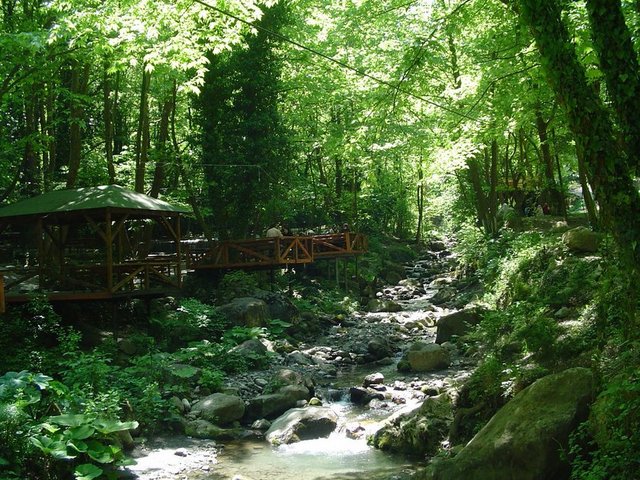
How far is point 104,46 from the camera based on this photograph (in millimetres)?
10516

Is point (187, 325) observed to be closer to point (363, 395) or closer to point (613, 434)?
point (363, 395)

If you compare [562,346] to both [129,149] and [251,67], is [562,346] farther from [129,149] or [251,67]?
[129,149]

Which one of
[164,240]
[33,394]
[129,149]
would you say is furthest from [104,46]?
[164,240]

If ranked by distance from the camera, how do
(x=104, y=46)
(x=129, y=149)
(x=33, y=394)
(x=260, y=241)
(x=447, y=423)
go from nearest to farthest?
(x=33, y=394) < (x=447, y=423) < (x=104, y=46) < (x=260, y=241) < (x=129, y=149)

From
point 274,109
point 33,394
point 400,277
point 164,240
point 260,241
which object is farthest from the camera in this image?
point 400,277

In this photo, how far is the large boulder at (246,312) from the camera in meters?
15.8

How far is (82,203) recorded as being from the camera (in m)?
13.0

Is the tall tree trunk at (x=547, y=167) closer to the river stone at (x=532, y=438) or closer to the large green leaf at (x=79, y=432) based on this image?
the river stone at (x=532, y=438)

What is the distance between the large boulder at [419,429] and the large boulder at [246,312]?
7.56 metres

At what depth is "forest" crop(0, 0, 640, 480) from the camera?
5.34m

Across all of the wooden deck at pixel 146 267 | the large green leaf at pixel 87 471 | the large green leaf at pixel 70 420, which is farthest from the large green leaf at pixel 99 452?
the wooden deck at pixel 146 267

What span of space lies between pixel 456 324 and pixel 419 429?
668 centimetres

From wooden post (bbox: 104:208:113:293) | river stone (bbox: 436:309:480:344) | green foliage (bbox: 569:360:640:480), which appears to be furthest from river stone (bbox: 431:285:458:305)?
green foliage (bbox: 569:360:640:480)

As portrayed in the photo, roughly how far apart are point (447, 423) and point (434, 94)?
12378 mm
